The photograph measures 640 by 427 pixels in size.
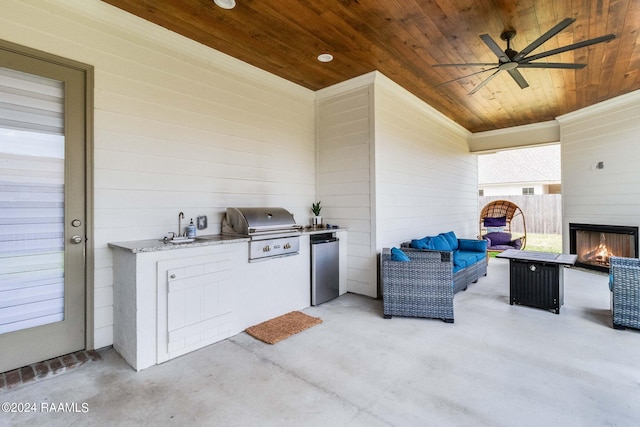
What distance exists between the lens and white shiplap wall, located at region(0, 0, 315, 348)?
263 cm

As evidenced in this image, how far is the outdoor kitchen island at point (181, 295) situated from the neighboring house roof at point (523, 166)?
1010cm

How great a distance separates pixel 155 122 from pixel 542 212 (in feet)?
35.4

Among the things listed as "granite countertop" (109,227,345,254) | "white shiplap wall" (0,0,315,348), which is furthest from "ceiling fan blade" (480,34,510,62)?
"granite countertop" (109,227,345,254)

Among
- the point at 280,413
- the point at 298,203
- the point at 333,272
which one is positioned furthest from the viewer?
the point at 298,203

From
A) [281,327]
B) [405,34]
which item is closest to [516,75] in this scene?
[405,34]

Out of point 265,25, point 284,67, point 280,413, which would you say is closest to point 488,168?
point 284,67

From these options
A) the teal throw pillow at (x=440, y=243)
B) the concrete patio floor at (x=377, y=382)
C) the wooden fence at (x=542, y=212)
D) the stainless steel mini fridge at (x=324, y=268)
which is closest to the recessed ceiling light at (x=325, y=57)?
the stainless steel mini fridge at (x=324, y=268)

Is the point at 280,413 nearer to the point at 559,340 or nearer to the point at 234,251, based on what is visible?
the point at 234,251

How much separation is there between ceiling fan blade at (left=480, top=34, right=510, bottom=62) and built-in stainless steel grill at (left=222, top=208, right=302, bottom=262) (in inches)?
107

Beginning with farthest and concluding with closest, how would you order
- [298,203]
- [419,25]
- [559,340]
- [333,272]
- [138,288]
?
1. [298,203]
2. [333,272]
3. [419,25]
4. [559,340]
5. [138,288]

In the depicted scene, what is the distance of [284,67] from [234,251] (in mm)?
2510

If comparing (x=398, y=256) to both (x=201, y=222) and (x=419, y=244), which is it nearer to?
(x=419, y=244)

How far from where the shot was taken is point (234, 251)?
3.03m

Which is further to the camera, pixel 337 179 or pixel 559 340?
pixel 337 179
